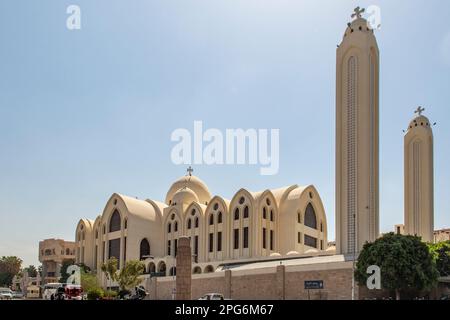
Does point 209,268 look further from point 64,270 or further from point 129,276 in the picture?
point 64,270

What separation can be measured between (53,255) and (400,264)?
65.0 m

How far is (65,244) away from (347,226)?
5402 centimetres

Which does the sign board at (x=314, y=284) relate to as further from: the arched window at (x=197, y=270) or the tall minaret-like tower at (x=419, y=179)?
the arched window at (x=197, y=270)

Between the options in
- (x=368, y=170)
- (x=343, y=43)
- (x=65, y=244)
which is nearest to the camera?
(x=368, y=170)

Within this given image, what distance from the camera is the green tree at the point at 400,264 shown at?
44750 mm

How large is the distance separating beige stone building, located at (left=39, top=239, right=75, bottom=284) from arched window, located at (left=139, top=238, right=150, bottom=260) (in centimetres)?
2027

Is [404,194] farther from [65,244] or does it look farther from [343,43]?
[65,244]

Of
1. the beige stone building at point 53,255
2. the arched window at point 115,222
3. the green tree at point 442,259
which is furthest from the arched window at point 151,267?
the green tree at point 442,259

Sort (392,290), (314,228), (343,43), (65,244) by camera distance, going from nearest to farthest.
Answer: (392,290) < (343,43) < (314,228) < (65,244)

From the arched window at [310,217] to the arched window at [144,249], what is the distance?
20.1m

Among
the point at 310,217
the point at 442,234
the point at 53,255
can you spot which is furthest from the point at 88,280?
the point at 442,234

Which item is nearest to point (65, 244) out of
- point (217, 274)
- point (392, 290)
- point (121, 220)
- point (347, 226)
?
point (121, 220)

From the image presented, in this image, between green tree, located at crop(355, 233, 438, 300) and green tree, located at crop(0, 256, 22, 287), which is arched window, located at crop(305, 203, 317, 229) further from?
green tree, located at crop(0, 256, 22, 287)

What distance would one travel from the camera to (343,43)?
6109cm
